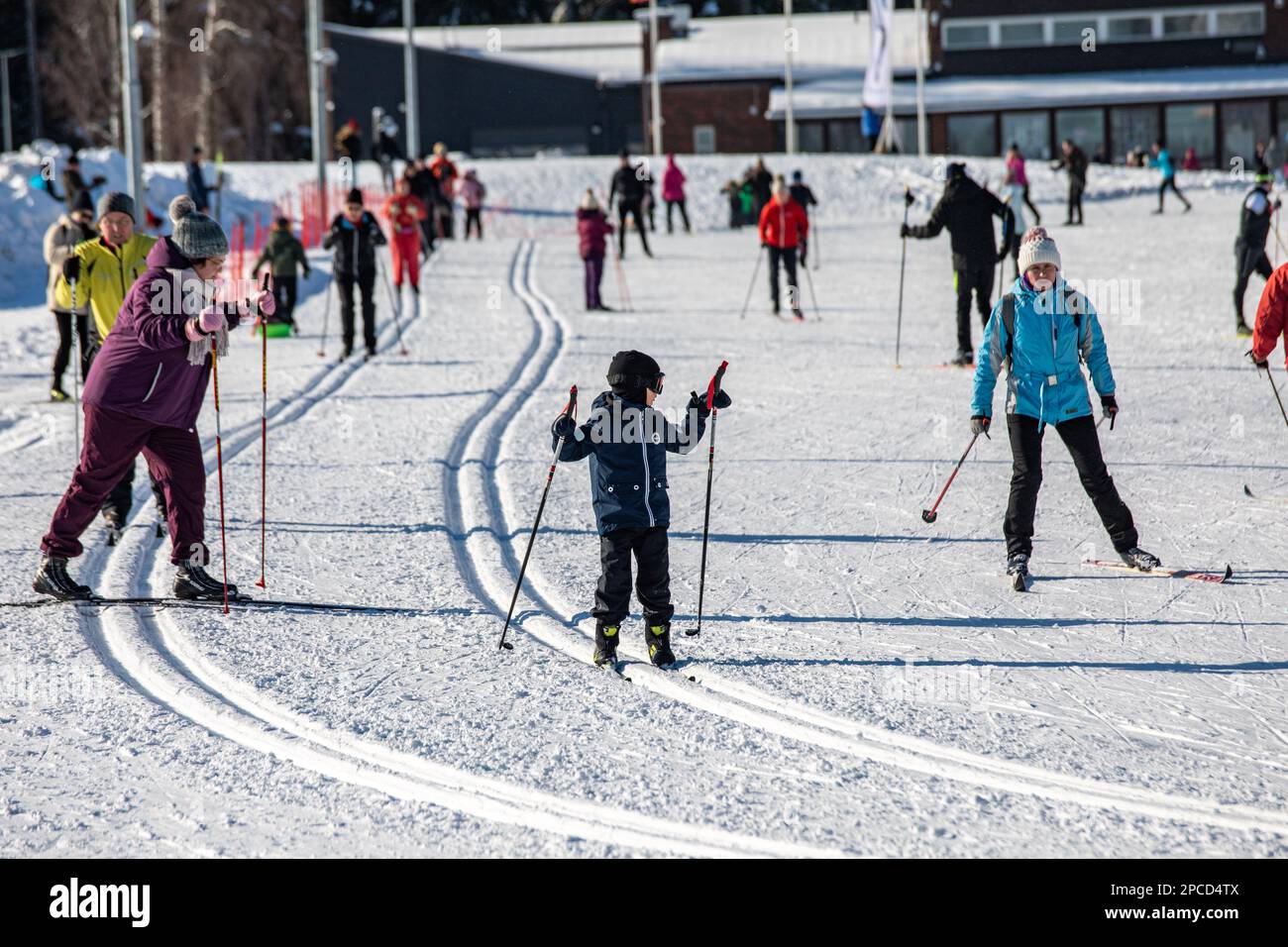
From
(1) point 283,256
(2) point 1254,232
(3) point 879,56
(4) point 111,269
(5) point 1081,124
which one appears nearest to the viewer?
(4) point 111,269

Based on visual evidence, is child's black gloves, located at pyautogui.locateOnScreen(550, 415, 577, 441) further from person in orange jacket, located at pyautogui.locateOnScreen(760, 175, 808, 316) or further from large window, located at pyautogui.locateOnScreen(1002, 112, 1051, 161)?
large window, located at pyautogui.locateOnScreen(1002, 112, 1051, 161)

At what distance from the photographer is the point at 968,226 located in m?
11.9

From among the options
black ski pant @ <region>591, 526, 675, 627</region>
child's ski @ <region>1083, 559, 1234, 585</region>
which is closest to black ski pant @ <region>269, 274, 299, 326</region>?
child's ski @ <region>1083, 559, 1234, 585</region>

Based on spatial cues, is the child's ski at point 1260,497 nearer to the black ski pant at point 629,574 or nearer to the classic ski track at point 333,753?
the black ski pant at point 629,574

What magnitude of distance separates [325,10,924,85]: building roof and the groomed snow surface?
36.4 m

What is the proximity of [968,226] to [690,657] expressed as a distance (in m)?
6.91

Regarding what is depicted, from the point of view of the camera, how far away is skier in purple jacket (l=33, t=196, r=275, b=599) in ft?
Answer: 20.6

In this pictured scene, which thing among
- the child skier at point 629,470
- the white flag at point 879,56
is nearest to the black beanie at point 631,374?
the child skier at point 629,470

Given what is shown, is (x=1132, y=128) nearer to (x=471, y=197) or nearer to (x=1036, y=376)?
(x=471, y=197)

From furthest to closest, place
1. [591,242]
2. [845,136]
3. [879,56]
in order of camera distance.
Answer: [845,136] → [879,56] → [591,242]

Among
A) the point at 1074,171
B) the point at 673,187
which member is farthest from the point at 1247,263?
the point at 673,187

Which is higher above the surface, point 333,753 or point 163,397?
point 163,397

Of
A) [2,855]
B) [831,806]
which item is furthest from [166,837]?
[831,806]
